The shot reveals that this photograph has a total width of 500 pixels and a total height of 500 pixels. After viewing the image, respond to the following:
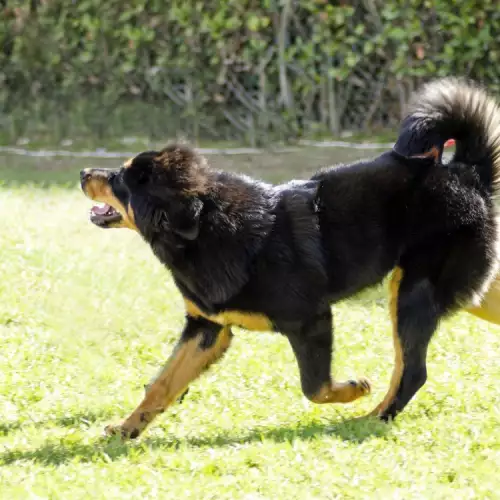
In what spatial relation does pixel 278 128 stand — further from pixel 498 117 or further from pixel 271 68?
pixel 498 117

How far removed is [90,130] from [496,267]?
8.51 m

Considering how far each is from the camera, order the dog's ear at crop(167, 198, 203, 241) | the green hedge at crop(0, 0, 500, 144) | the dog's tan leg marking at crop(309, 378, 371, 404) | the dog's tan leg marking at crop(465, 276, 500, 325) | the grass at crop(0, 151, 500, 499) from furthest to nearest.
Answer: the green hedge at crop(0, 0, 500, 144)
the dog's tan leg marking at crop(465, 276, 500, 325)
the dog's tan leg marking at crop(309, 378, 371, 404)
the dog's ear at crop(167, 198, 203, 241)
the grass at crop(0, 151, 500, 499)

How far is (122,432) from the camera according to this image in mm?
4543

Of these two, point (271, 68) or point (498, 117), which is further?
point (271, 68)

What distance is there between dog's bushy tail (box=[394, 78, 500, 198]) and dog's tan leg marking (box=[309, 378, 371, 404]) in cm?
108

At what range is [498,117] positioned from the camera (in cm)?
492

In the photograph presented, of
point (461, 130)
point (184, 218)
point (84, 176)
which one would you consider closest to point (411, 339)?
point (461, 130)

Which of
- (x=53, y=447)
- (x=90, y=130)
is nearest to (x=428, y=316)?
(x=53, y=447)

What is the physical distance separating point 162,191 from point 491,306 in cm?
185

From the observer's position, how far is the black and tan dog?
4.51 meters

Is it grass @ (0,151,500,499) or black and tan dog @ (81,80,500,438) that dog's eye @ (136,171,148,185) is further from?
grass @ (0,151,500,499)

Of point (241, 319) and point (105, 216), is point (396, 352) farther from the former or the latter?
point (105, 216)

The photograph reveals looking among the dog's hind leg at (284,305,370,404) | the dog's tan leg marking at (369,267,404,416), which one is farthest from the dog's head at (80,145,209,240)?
the dog's tan leg marking at (369,267,404,416)

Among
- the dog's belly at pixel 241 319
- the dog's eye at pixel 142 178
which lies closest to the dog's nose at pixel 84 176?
the dog's eye at pixel 142 178
